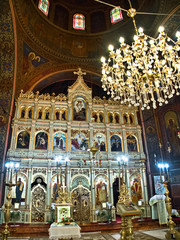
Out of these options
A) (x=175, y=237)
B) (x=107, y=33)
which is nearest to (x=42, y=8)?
(x=107, y=33)

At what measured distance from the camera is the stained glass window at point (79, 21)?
2073 centimetres

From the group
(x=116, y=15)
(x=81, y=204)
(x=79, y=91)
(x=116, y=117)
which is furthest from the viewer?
(x=116, y=15)

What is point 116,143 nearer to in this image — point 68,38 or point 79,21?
point 68,38

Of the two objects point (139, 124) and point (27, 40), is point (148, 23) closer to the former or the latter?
point (139, 124)

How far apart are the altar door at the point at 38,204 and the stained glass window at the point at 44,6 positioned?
53.3ft

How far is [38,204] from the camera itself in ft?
41.2

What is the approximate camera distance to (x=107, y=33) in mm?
19891

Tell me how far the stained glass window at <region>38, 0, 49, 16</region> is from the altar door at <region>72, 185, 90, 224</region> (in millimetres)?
16637

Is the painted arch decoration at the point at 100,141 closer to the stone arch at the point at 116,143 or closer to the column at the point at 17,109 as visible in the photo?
the stone arch at the point at 116,143

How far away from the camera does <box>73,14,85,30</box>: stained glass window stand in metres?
20.7

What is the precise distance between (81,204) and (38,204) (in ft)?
9.44

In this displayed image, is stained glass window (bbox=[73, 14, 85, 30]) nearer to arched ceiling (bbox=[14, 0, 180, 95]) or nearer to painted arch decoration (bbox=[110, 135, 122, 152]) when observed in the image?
arched ceiling (bbox=[14, 0, 180, 95])

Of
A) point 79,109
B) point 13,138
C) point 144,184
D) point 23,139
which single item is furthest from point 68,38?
point 144,184

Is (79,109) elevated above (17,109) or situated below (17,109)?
above
